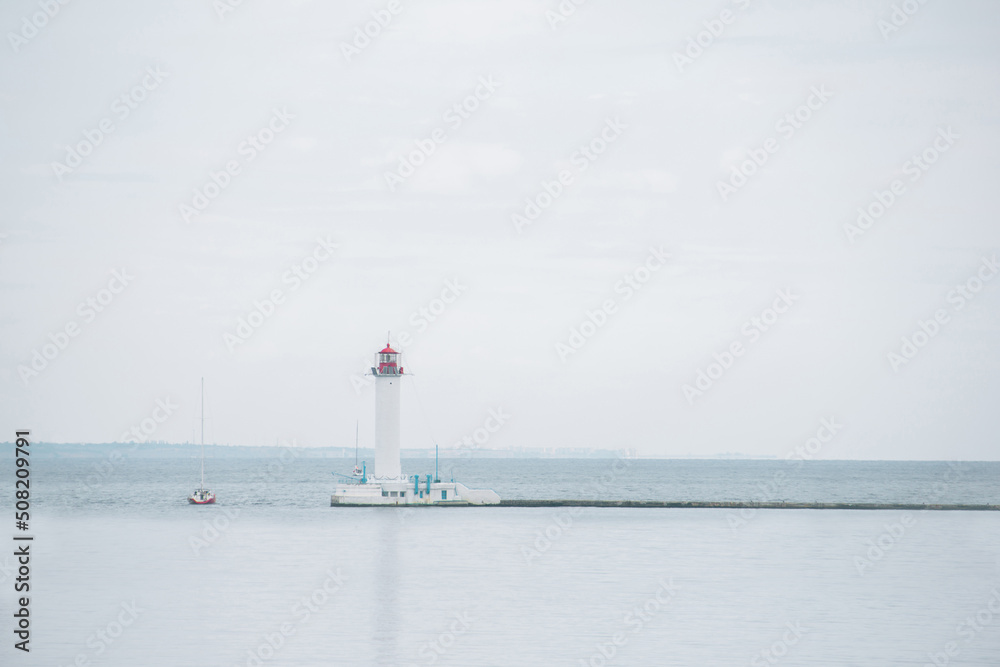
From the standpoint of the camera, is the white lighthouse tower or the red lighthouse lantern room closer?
the white lighthouse tower

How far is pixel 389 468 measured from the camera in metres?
64.5

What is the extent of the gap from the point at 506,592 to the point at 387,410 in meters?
29.9

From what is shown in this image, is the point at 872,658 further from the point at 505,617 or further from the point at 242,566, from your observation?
the point at 242,566

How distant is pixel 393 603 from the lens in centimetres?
3234

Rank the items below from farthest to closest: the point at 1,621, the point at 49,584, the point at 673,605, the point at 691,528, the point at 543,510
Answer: the point at 543,510
the point at 691,528
the point at 49,584
the point at 673,605
the point at 1,621

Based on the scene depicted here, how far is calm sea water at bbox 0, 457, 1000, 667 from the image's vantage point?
25.8 m

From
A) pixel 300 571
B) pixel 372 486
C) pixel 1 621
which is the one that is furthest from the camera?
pixel 372 486

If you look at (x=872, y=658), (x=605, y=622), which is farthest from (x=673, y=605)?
(x=872, y=658)

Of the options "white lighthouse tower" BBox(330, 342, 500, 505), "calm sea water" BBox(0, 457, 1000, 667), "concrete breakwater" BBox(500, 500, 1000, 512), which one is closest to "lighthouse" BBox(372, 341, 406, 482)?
"white lighthouse tower" BBox(330, 342, 500, 505)

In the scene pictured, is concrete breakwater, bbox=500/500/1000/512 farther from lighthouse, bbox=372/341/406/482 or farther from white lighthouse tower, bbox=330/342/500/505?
lighthouse, bbox=372/341/406/482

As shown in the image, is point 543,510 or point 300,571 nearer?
point 300,571

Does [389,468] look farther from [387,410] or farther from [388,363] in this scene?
[388,363]

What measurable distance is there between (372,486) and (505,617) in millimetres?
36264

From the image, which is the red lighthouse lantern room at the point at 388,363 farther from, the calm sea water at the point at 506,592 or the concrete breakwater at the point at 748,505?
the concrete breakwater at the point at 748,505
